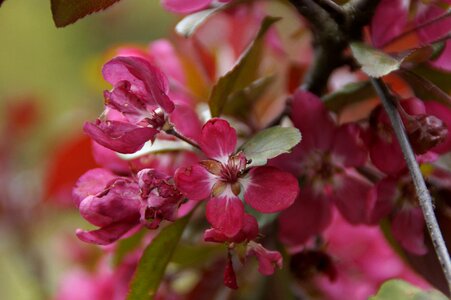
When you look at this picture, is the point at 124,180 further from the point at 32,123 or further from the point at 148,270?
the point at 32,123

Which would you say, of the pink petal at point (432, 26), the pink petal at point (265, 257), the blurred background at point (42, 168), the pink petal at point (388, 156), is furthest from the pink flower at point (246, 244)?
the blurred background at point (42, 168)

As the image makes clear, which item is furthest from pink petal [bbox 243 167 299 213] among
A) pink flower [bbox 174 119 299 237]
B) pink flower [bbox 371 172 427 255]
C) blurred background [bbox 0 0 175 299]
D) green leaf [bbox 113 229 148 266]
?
blurred background [bbox 0 0 175 299]

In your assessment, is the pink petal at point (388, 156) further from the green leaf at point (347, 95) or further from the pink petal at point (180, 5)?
the pink petal at point (180, 5)

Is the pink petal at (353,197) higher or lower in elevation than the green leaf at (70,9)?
lower

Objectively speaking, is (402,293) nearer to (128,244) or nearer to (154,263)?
(154,263)

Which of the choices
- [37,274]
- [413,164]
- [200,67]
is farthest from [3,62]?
[413,164]

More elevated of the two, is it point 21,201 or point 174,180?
point 174,180

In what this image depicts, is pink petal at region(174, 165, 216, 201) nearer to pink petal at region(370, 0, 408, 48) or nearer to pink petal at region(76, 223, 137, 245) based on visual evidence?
pink petal at region(76, 223, 137, 245)
